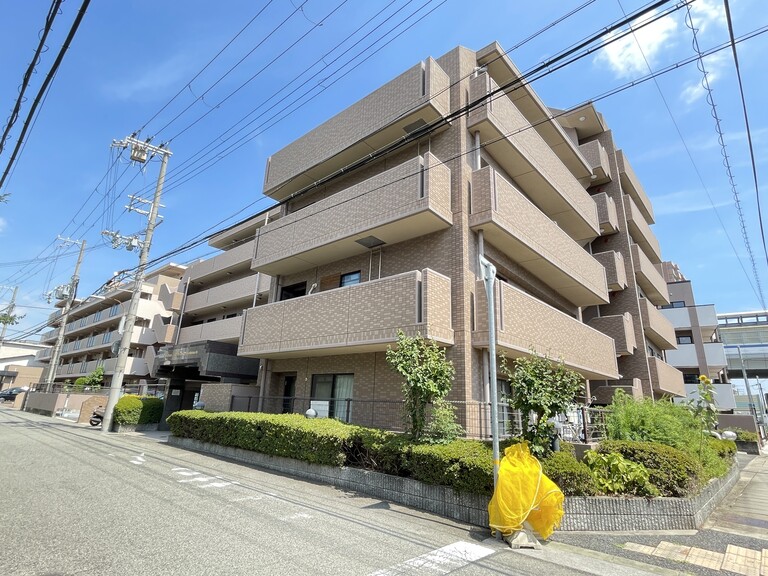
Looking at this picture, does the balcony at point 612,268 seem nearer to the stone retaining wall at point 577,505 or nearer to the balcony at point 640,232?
the balcony at point 640,232

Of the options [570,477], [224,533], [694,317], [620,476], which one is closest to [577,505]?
[570,477]

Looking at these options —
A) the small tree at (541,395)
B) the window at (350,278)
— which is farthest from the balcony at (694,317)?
the small tree at (541,395)

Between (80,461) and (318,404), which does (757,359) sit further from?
(80,461)

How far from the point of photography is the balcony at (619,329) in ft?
54.8

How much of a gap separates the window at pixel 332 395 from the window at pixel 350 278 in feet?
9.54

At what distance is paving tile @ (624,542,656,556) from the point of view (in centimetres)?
521

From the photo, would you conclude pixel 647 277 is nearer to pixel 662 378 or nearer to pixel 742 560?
pixel 662 378

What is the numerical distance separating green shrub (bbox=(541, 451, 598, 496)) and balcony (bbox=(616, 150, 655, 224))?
63.3 ft

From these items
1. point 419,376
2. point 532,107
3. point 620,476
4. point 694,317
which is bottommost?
point 620,476

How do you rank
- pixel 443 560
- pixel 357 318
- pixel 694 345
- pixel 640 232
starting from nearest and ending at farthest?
pixel 443 560 < pixel 357 318 < pixel 640 232 < pixel 694 345

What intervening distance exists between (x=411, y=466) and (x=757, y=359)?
44119 millimetres

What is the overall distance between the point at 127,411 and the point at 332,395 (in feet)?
34.2

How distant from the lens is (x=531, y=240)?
1168 cm

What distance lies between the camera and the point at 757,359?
3588 cm
